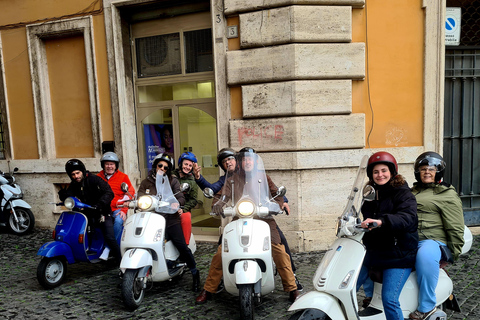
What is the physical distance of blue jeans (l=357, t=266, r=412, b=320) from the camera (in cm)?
269

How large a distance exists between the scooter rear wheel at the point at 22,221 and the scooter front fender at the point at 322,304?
6466 mm

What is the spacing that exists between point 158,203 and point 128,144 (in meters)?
3.17

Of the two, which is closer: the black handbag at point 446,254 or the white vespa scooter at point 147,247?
the black handbag at point 446,254

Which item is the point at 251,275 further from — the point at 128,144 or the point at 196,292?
the point at 128,144

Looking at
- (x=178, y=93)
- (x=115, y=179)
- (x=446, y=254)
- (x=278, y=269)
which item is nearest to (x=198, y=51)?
(x=178, y=93)

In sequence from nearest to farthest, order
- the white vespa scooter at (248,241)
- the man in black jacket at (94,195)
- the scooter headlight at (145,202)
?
1. the white vespa scooter at (248,241)
2. the scooter headlight at (145,202)
3. the man in black jacket at (94,195)

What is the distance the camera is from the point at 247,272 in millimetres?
3209

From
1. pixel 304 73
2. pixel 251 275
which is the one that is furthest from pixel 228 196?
pixel 304 73

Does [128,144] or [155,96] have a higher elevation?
[155,96]

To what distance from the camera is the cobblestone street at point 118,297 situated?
366 cm

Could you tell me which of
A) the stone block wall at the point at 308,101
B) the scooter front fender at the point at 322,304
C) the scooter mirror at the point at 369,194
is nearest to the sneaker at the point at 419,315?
the scooter front fender at the point at 322,304

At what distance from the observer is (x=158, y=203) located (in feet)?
13.3

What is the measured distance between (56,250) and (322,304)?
3243 millimetres

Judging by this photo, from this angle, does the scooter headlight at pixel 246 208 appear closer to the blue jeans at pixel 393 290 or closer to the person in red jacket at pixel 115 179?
the blue jeans at pixel 393 290
